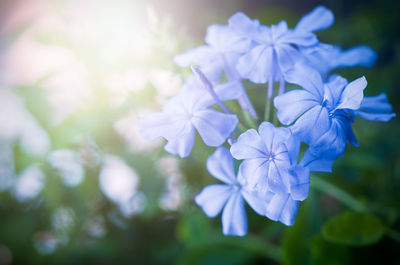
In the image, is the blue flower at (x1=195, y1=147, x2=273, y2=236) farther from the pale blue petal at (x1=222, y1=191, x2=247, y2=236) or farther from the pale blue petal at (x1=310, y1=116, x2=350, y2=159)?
the pale blue petal at (x1=310, y1=116, x2=350, y2=159)

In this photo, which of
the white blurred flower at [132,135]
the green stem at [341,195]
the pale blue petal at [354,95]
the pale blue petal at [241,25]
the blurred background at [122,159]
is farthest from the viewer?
the white blurred flower at [132,135]

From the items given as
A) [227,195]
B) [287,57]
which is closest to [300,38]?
[287,57]

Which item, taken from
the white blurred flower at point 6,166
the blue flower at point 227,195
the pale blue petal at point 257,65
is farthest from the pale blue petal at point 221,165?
the white blurred flower at point 6,166

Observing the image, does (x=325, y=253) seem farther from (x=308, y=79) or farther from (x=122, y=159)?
(x=122, y=159)

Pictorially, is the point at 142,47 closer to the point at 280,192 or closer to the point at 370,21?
the point at 280,192

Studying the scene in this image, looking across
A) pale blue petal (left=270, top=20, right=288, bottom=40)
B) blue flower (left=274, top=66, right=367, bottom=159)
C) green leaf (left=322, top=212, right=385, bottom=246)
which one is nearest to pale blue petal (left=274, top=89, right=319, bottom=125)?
blue flower (left=274, top=66, right=367, bottom=159)

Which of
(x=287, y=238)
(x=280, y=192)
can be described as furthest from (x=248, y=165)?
(x=287, y=238)

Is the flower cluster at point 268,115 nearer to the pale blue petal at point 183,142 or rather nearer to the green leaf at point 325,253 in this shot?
the pale blue petal at point 183,142
